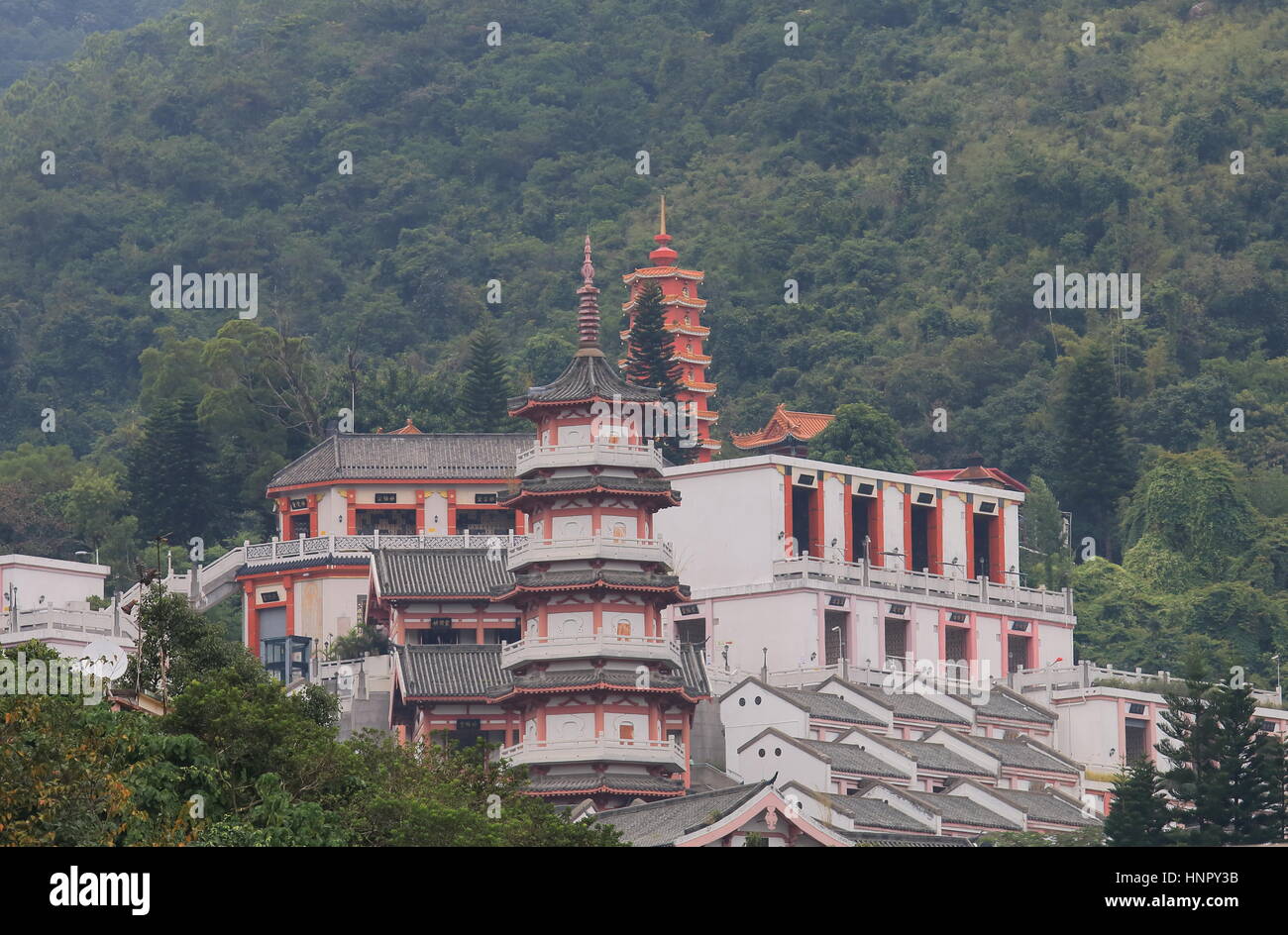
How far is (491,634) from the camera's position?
88.1 metres

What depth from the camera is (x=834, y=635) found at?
9506 centimetres

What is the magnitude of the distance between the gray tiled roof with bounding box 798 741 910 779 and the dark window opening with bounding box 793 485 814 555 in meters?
19.6

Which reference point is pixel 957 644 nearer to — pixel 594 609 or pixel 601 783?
pixel 594 609

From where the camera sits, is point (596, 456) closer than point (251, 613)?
Yes

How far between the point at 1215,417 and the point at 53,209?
7056cm

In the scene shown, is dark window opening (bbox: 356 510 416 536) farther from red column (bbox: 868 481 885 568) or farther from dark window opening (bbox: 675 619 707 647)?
red column (bbox: 868 481 885 568)

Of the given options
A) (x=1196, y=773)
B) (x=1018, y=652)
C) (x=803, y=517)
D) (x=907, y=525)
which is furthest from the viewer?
(x=907, y=525)

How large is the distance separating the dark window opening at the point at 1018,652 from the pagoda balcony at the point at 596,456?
85.4ft

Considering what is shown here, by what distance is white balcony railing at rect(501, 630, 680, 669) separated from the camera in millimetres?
77250

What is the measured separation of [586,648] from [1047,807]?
14.8m

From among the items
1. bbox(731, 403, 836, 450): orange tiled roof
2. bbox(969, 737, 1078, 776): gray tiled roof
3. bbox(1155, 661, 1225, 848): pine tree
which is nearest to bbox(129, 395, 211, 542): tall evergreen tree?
bbox(731, 403, 836, 450): orange tiled roof

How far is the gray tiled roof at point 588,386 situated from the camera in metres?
80.1

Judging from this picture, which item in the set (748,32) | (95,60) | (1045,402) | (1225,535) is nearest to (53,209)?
(95,60)

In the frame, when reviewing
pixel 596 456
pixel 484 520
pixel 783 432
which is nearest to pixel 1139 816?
pixel 596 456
